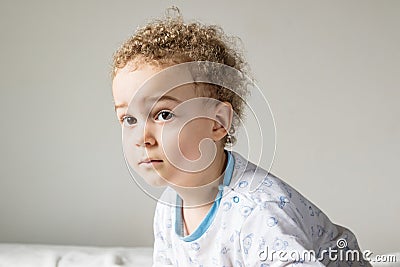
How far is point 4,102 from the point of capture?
201 centimetres

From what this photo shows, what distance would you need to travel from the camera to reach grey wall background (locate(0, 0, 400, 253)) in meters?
1.95

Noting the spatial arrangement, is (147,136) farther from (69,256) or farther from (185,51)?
(69,256)

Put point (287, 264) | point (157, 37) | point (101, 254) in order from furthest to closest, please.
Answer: point (101, 254) < point (157, 37) < point (287, 264)

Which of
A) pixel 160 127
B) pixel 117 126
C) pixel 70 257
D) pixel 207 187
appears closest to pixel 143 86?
pixel 160 127

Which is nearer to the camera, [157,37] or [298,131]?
[157,37]

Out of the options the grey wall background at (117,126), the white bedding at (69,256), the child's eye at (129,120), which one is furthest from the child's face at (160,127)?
the grey wall background at (117,126)

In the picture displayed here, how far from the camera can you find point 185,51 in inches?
42.6

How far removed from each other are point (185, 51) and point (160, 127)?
0.38 ft

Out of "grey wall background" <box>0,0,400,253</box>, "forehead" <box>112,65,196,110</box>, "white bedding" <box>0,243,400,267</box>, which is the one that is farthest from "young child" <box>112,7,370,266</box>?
"grey wall background" <box>0,0,400,253</box>

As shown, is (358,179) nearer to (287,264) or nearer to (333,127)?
(333,127)

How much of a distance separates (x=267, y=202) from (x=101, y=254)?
2.28 ft

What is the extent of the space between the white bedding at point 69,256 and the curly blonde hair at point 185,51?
0.57 meters

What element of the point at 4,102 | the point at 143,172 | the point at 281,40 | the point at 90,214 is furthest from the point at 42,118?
the point at 143,172

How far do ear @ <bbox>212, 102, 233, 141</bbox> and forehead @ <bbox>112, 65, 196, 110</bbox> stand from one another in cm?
5
